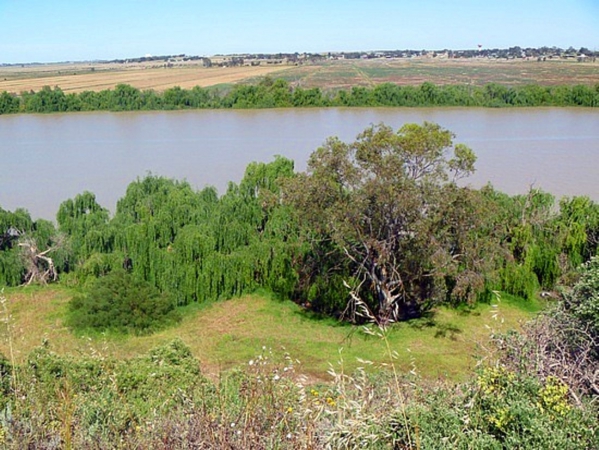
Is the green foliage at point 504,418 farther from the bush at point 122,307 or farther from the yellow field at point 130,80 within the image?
the yellow field at point 130,80

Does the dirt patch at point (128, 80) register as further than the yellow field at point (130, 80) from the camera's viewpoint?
No

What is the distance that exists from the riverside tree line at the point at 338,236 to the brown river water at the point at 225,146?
3733 millimetres

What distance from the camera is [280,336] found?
10.6 metres

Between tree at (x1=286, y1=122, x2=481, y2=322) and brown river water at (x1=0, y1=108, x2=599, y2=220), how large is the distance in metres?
8.59

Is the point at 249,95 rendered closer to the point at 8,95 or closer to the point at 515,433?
the point at 8,95

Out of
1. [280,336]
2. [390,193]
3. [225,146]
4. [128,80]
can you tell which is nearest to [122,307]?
[280,336]

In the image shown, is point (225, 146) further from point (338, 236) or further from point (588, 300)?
point (588, 300)

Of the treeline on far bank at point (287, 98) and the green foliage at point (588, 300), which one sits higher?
the treeline on far bank at point (287, 98)

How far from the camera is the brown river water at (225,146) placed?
60.5 ft

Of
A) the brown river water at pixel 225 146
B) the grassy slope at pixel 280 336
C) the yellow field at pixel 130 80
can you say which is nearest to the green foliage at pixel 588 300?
the grassy slope at pixel 280 336

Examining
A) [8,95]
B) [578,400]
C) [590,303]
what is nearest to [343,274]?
[590,303]

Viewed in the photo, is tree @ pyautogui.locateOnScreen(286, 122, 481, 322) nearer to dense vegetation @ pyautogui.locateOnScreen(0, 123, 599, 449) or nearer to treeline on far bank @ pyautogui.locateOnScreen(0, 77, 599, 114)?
Answer: dense vegetation @ pyautogui.locateOnScreen(0, 123, 599, 449)

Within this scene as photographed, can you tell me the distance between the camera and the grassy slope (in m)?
9.51

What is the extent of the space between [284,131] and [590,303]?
22466 millimetres
